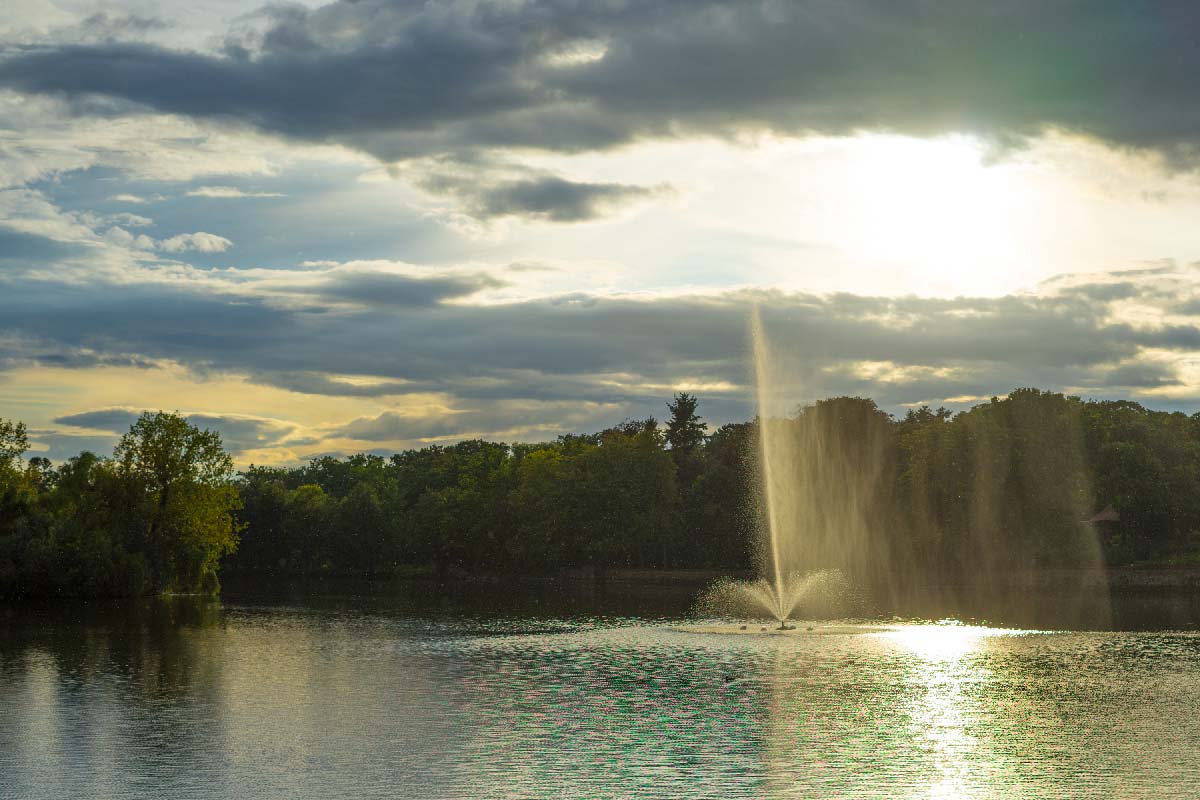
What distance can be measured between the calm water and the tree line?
36.7 meters

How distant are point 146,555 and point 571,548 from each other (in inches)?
2640

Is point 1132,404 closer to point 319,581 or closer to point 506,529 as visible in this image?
point 506,529

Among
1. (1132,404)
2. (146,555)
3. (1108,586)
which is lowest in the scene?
(1108,586)

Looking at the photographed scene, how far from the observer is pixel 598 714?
44.8 meters

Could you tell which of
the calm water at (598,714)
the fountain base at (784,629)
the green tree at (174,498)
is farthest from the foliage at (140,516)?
the fountain base at (784,629)

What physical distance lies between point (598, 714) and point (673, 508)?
118 metres

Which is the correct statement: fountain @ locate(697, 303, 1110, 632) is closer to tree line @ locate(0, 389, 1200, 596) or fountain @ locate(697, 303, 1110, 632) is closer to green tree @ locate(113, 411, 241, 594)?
tree line @ locate(0, 389, 1200, 596)

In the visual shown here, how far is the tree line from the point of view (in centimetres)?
11275

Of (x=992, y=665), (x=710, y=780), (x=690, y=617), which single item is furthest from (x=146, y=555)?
(x=710, y=780)

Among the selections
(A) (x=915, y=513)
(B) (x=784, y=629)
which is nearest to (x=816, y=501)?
(A) (x=915, y=513)

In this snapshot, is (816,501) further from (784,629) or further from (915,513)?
(784,629)

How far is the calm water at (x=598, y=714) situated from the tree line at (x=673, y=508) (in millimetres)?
36698

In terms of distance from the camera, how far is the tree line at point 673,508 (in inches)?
4439

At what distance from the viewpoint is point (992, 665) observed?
194 feet
